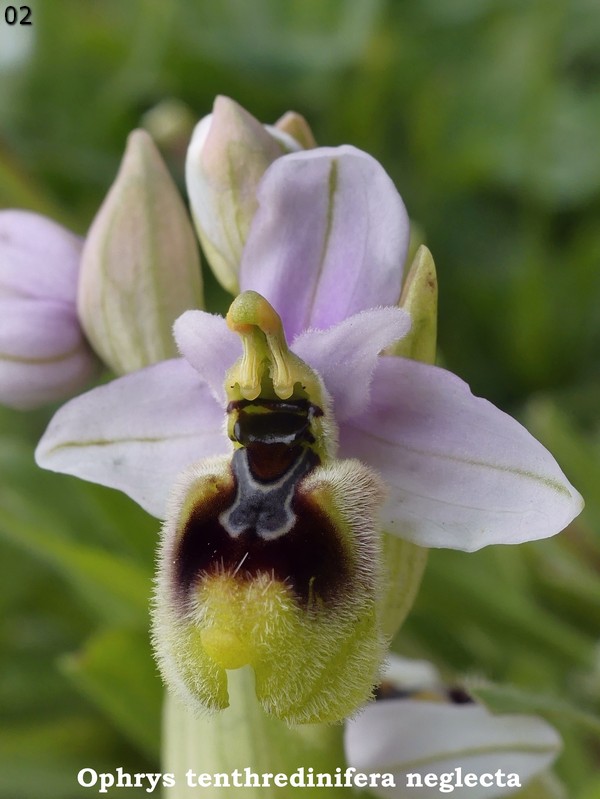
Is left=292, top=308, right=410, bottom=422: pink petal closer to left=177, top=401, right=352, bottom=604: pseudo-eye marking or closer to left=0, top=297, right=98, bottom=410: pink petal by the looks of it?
left=177, top=401, right=352, bottom=604: pseudo-eye marking

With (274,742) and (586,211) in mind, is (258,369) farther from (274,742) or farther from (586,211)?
(586,211)

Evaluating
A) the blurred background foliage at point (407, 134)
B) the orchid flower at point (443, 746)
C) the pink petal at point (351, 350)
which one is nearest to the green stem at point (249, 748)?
the orchid flower at point (443, 746)

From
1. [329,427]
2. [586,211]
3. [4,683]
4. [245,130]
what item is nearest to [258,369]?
[329,427]

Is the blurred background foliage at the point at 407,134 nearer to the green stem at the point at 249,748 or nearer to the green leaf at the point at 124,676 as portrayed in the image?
the green leaf at the point at 124,676

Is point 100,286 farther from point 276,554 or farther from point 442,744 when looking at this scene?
point 442,744

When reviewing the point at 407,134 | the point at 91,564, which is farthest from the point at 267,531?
the point at 407,134
